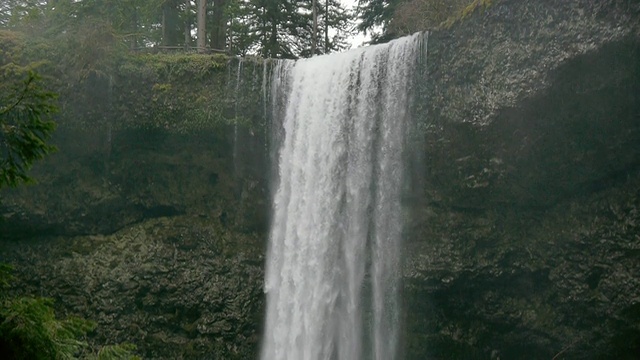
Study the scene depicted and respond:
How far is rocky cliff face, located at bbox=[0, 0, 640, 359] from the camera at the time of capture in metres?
12.1

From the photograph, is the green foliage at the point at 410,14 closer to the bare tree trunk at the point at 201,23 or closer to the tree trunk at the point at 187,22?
the bare tree trunk at the point at 201,23

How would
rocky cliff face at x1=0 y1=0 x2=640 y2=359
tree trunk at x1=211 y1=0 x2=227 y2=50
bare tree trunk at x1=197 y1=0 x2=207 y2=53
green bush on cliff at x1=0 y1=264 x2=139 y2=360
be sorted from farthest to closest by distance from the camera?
tree trunk at x1=211 y1=0 x2=227 y2=50
bare tree trunk at x1=197 y1=0 x2=207 y2=53
rocky cliff face at x1=0 y1=0 x2=640 y2=359
green bush on cliff at x1=0 y1=264 x2=139 y2=360

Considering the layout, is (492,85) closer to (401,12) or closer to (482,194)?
(482,194)

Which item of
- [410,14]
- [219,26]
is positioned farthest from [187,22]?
[410,14]

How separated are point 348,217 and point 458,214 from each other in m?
2.58

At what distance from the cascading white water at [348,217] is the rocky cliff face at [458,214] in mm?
550

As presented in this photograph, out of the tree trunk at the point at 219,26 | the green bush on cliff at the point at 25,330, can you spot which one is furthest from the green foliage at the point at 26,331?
the tree trunk at the point at 219,26

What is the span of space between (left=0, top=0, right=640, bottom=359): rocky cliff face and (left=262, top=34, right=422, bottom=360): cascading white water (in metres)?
0.55

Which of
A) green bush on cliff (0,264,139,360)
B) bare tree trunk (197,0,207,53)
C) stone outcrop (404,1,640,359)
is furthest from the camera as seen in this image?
bare tree trunk (197,0,207,53)

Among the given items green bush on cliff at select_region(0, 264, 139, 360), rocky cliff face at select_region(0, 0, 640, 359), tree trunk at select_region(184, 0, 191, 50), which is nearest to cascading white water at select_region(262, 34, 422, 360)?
rocky cliff face at select_region(0, 0, 640, 359)

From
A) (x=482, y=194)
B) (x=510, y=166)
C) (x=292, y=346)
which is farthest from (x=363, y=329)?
(x=510, y=166)

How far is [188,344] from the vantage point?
15164mm

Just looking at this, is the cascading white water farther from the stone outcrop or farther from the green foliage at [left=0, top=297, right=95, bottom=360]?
the green foliage at [left=0, top=297, right=95, bottom=360]

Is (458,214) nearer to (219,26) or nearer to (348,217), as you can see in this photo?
(348,217)
